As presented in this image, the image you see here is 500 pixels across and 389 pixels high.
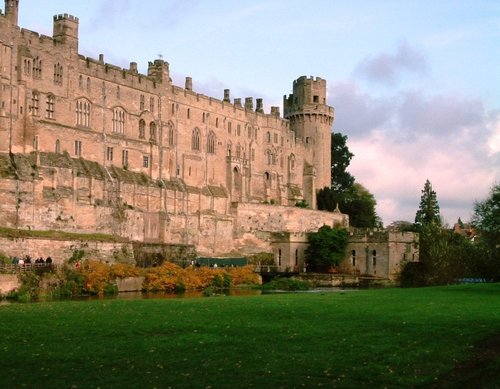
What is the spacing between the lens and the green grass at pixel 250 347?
14898mm

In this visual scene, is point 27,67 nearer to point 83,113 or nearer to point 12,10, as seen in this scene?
point 12,10

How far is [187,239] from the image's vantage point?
75688 millimetres

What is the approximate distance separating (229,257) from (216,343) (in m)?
59.7

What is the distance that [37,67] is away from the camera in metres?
64.1

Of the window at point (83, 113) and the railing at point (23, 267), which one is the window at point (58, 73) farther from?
the railing at point (23, 267)

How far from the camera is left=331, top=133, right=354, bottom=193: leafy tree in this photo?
113812 millimetres

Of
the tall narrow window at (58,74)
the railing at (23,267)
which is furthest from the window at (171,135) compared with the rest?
the railing at (23,267)

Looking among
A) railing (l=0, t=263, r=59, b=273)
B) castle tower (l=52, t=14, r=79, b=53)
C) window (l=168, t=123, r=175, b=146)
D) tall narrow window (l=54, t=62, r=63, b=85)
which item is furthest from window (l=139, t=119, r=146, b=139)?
railing (l=0, t=263, r=59, b=273)

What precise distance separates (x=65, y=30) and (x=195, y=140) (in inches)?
825

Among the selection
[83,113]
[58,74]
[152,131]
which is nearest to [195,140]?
[152,131]

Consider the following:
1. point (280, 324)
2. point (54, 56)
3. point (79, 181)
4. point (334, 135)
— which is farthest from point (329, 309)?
point (334, 135)

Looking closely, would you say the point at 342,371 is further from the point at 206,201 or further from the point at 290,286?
the point at 206,201

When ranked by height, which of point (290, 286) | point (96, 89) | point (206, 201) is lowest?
point (290, 286)

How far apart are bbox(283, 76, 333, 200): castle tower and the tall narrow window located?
41351 millimetres
